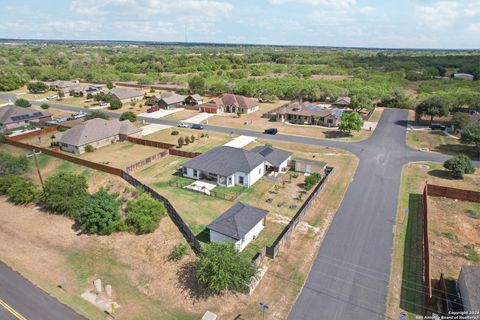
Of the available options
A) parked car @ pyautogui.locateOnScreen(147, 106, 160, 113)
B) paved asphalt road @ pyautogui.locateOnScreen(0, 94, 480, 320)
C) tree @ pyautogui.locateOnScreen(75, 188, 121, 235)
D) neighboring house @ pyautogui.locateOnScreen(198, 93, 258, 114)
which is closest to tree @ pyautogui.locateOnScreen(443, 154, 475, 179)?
paved asphalt road @ pyautogui.locateOnScreen(0, 94, 480, 320)

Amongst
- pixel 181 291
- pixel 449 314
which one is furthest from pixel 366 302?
pixel 181 291

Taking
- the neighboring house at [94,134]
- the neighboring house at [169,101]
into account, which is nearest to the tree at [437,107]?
the neighboring house at [94,134]

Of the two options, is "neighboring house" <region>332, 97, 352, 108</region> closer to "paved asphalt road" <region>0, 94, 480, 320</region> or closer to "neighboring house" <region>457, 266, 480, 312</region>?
"paved asphalt road" <region>0, 94, 480, 320</region>

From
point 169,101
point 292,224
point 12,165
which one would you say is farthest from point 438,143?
point 12,165

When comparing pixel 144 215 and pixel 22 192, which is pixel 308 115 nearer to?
pixel 144 215

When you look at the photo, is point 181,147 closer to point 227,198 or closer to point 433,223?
point 227,198

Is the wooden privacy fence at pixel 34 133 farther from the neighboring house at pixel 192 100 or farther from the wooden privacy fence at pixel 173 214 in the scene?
the neighboring house at pixel 192 100

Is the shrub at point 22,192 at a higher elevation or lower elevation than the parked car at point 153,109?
lower
